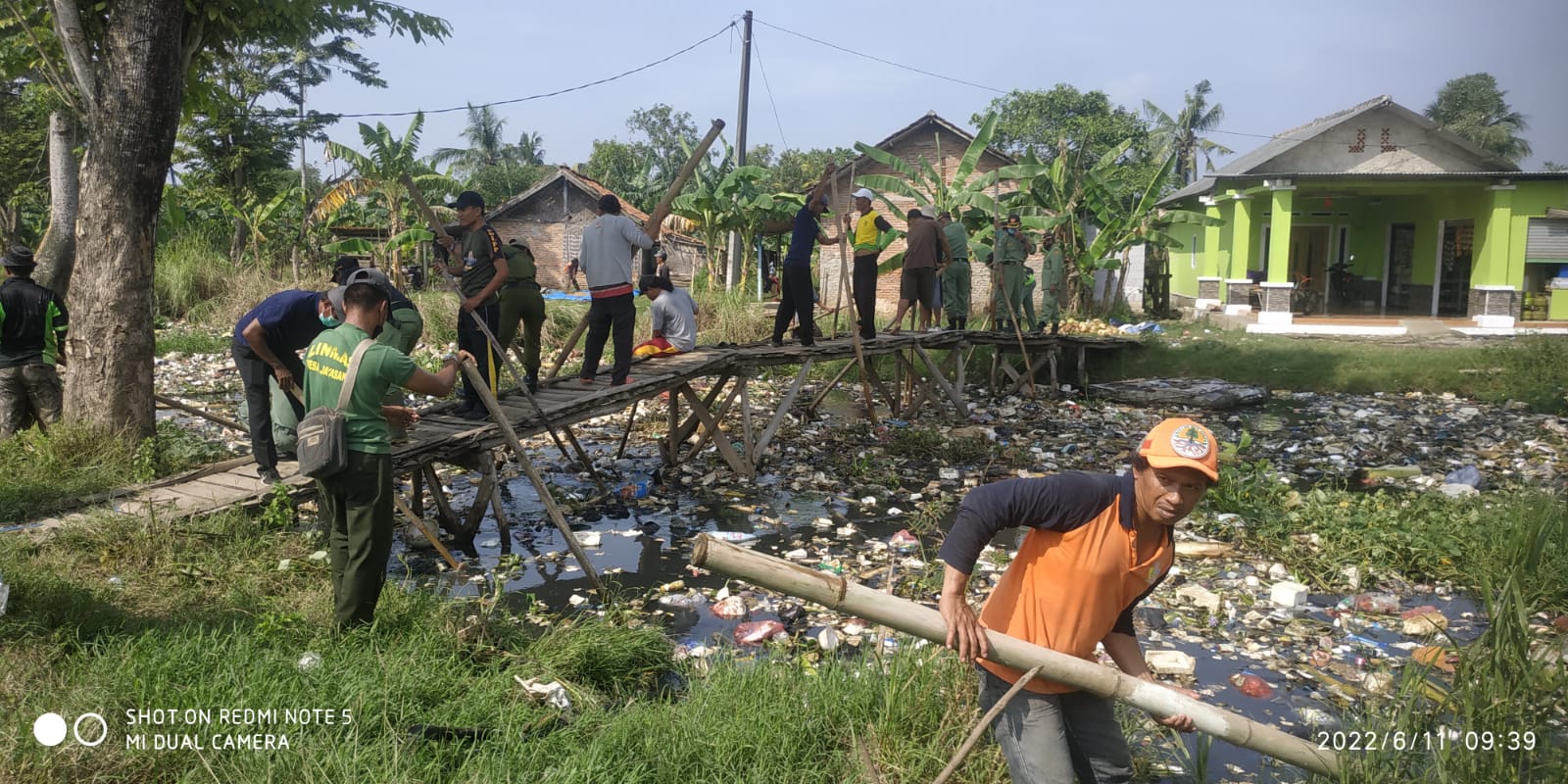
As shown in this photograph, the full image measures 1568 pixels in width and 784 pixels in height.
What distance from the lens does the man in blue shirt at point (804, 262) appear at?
8562mm

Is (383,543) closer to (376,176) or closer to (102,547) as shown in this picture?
(102,547)

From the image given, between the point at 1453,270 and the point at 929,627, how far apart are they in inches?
830

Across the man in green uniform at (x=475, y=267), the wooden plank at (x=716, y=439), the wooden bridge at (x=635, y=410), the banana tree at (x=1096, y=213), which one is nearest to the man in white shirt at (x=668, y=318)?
the wooden bridge at (x=635, y=410)

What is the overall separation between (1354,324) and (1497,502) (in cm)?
1274

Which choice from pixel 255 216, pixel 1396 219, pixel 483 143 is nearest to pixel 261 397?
pixel 255 216

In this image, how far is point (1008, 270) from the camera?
13023mm

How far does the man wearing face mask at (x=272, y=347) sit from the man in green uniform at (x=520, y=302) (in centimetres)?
163

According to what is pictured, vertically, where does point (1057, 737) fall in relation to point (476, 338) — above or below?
below

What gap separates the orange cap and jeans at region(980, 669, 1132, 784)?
0.63 meters

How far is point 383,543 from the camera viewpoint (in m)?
3.99

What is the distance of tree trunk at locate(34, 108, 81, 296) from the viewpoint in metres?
8.40

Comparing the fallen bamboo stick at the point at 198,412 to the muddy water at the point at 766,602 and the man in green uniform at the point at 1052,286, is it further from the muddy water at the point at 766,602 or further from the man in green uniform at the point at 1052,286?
the man in green uniform at the point at 1052,286

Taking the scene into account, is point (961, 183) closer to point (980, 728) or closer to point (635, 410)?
point (635, 410)

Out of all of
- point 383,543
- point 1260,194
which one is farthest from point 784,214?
point 383,543
